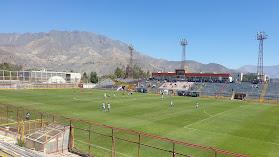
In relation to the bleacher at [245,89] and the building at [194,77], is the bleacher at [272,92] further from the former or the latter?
the building at [194,77]

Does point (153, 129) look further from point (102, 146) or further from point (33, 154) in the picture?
point (33, 154)

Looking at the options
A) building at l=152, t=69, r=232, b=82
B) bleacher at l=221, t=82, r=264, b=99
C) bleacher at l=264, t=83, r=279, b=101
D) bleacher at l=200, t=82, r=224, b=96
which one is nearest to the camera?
bleacher at l=264, t=83, r=279, b=101

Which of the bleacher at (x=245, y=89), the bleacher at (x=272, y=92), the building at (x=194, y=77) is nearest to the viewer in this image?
the bleacher at (x=272, y=92)

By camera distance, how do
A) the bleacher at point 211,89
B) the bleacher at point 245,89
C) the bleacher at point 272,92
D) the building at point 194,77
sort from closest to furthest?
1. the bleacher at point 272,92
2. the bleacher at point 245,89
3. the bleacher at point 211,89
4. the building at point 194,77

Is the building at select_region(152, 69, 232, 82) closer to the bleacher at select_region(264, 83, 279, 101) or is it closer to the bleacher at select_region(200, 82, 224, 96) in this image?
the bleacher at select_region(200, 82, 224, 96)

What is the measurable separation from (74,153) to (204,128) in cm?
1528

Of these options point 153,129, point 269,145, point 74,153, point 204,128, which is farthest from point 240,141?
point 74,153

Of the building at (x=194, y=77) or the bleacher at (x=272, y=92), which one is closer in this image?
the bleacher at (x=272, y=92)

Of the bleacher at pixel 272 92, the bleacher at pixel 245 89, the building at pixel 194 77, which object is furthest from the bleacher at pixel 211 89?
the bleacher at pixel 272 92

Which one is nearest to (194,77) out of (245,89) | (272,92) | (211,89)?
(211,89)

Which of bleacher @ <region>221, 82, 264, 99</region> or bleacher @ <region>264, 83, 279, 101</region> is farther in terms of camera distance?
bleacher @ <region>221, 82, 264, 99</region>

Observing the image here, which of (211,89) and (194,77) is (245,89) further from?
(194,77)

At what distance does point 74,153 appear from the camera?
14648 millimetres

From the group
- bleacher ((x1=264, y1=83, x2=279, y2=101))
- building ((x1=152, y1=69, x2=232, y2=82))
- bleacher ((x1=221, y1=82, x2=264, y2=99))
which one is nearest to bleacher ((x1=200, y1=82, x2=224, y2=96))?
bleacher ((x1=221, y1=82, x2=264, y2=99))
